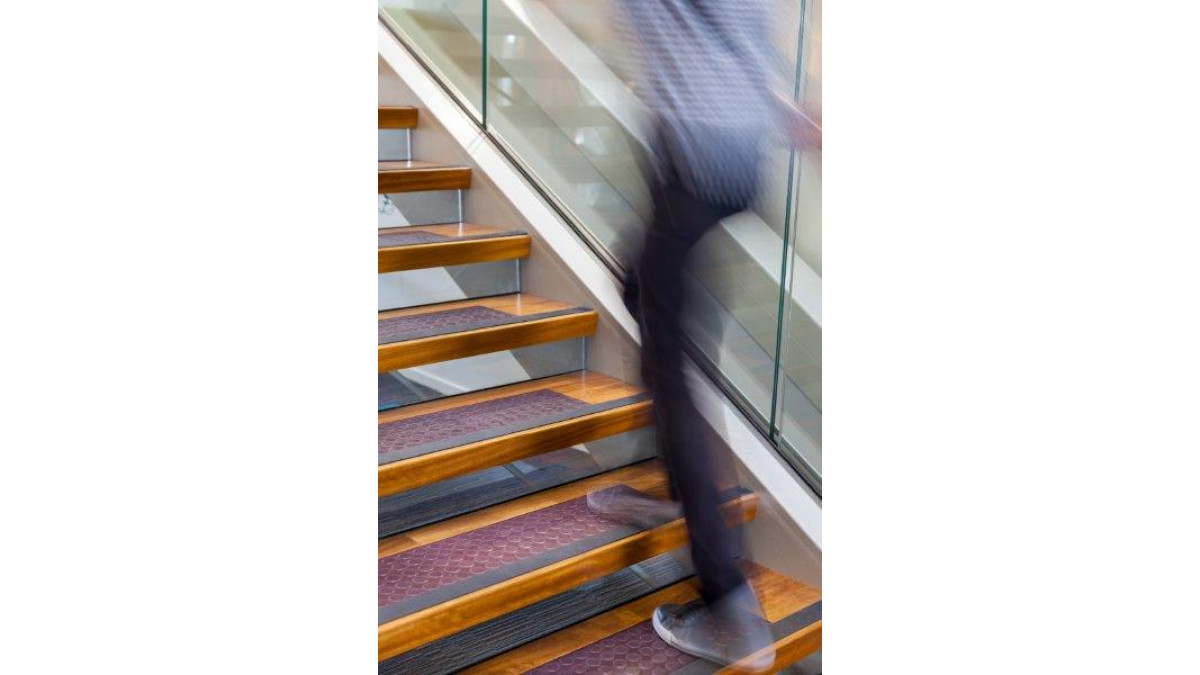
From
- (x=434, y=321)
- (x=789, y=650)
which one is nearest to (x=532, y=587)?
(x=789, y=650)

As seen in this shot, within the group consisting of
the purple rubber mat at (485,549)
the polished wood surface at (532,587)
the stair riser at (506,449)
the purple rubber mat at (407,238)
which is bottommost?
the polished wood surface at (532,587)

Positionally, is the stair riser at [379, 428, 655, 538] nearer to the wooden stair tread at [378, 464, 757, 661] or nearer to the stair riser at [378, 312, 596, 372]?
the wooden stair tread at [378, 464, 757, 661]

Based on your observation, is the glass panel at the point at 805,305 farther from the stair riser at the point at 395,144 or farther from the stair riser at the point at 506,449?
the stair riser at the point at 395,144

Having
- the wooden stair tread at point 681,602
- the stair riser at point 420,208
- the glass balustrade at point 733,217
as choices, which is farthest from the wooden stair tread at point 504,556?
the stair riser at point 420,208

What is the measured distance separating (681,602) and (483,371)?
70 cm

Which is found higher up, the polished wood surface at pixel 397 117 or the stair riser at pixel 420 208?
the polished wood surface at pixel 397 117

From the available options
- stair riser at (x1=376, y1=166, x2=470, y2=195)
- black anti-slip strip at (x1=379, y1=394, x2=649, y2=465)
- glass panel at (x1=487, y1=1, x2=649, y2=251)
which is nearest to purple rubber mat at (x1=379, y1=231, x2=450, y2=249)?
stair riser at (x1=376, y1=166, x2=470, y2=195)

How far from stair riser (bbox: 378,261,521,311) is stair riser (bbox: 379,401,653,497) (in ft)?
1.78

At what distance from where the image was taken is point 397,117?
→ 3.02 metres

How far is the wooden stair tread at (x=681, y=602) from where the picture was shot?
2172mm
